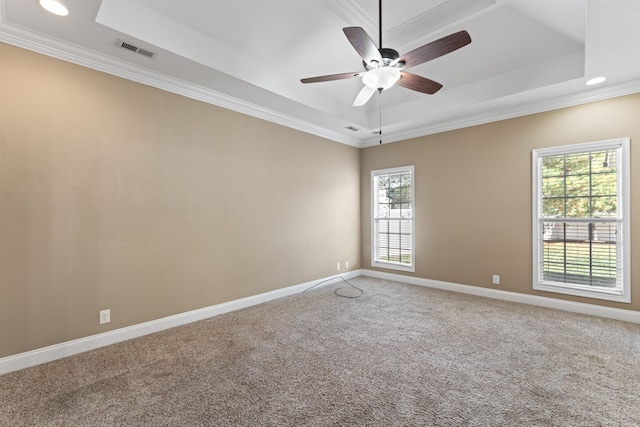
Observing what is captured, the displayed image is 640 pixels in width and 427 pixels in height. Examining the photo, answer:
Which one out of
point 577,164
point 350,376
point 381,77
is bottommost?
point 350,376

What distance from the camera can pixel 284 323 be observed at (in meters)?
3.38

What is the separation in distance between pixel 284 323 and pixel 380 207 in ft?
10.9

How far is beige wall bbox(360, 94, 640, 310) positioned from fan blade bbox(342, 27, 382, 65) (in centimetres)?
307

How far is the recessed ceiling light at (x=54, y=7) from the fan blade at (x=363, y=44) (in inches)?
87.4

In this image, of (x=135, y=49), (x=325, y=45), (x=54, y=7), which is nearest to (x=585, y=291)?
(x=325, y=45)

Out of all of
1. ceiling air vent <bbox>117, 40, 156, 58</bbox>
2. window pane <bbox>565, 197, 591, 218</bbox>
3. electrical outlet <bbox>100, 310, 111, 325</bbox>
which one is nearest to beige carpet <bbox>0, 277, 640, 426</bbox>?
electrical outlet <bbox>100, 310, 111, 325</bbox>

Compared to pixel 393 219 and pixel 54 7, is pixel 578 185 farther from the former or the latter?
pixel 54 7

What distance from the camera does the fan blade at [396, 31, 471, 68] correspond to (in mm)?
1928

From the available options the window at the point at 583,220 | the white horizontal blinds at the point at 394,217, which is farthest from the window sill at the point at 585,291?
the white horizontal blinds at the point at 394,217

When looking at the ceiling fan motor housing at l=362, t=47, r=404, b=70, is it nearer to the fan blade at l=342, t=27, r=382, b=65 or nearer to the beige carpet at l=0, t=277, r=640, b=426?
the fan blade at l=342, t=27, r=382, b=65

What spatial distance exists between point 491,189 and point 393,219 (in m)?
1.79

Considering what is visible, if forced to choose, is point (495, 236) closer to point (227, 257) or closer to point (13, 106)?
point (227, 257)

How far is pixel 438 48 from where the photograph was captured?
2.07 meters

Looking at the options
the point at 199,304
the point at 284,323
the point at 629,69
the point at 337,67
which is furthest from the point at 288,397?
the point at 629,69
